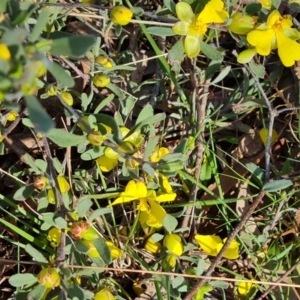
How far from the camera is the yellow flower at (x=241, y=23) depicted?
2010 mm

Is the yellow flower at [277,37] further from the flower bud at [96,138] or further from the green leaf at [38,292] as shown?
the green leaf at [38,292]

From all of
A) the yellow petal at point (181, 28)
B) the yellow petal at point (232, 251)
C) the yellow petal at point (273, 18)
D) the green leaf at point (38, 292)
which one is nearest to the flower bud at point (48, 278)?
the green leaf at point (38, 292)

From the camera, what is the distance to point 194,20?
6.75 ft

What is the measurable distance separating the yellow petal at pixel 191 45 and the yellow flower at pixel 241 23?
14 cm

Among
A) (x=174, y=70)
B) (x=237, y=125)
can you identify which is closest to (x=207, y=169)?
(x=237, y=125)

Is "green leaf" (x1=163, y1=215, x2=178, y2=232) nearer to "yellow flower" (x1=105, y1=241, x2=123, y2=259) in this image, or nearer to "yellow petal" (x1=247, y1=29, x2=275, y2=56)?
"yellow flower" (x1=105, y1=241, x2=123, y2=259)

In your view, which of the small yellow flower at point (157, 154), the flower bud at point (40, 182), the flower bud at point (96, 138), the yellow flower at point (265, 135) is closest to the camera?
the flower bud at point (96, 138)

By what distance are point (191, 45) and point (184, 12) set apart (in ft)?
0.43

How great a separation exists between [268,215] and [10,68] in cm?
151

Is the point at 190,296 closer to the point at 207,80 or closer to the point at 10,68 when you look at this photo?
the point at 207,80

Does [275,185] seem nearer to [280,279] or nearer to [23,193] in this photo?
[280,279]

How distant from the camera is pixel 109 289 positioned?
7.47 feet

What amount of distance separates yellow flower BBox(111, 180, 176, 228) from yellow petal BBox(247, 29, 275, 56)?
0.69 metres

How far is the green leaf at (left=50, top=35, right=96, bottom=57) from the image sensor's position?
1379 millimetres
